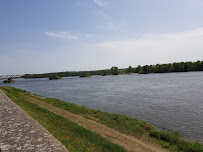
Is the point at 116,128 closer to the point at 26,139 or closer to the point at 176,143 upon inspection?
the point at 176,143

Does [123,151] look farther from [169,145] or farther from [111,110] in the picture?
[111,110]

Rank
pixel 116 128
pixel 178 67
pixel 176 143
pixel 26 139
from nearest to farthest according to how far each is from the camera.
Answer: pixel 26 139 → pixel 176 143 → pixel 116 128 → pixel 178 67

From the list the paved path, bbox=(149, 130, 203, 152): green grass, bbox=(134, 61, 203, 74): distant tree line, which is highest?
bbox=(134, 61, 203, 74): distant tree line

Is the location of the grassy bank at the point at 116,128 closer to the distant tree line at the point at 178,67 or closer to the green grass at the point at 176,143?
the green grass at the point at 176,143

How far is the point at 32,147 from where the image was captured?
129 inches

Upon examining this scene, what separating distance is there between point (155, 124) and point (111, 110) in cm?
781

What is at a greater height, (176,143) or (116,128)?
(116,128)

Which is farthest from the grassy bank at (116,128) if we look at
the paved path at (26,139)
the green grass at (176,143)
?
the paved path at (26,139)

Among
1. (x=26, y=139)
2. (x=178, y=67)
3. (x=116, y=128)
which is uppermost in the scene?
(x=178, y=67)

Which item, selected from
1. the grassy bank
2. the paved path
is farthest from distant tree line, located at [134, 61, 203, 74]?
the paved path

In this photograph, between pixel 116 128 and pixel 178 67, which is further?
pixel 178 67

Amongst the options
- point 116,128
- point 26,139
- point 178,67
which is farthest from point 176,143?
point 178,67

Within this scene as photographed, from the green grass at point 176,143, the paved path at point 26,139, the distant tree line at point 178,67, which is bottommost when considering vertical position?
the green grass at point 176,143

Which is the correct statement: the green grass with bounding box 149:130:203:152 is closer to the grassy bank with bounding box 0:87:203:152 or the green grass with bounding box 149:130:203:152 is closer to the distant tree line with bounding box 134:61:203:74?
the grassy bank with bounding box 0:87:203:152
